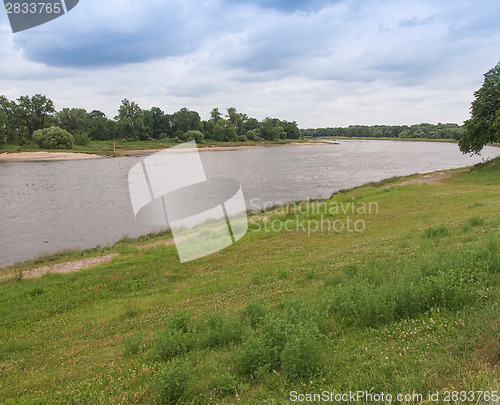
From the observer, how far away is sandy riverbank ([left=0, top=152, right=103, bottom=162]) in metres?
83.3

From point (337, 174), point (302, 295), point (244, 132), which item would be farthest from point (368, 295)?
point (244, 132)

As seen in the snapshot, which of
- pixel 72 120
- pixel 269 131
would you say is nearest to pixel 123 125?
pixel 72 120

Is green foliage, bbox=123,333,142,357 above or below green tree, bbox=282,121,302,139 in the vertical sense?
below

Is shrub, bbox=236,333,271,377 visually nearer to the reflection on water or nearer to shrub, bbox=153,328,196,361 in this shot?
shrub, bbox=153,328,196,361

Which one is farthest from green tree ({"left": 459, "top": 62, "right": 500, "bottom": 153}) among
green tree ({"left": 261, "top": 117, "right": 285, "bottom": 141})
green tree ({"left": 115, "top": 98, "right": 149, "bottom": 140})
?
green tree ({"left": 261, "top": 117, "right": 285, "bottom": 141})

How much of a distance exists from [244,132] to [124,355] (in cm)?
16578

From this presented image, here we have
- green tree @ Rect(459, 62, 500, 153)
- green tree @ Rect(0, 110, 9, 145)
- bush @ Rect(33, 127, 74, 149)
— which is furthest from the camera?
bush @ Rect(33, 127, 74, 149)

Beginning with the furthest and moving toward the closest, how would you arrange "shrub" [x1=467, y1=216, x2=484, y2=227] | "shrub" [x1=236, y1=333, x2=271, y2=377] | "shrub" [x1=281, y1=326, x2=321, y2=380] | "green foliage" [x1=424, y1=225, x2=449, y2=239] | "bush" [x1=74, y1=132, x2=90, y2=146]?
"bush" [x1=74, y1=132, x2=90, y2=146]
"shrub" [x1=467, y1=216, x2=484, y2=227]
"green foliage" [x1=424, y1=225, x2=449, y2=239]
"shrub" [x1=236, y1=333, x2=271, y2=377]
"shrub" [x1=281, y1=326, x2=321, y2=380]

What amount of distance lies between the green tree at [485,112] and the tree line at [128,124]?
10130 centimetres

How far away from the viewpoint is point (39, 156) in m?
87.9

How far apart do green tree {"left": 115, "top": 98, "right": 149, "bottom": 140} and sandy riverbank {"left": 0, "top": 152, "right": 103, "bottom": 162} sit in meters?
40.0

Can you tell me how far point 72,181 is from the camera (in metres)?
49.8

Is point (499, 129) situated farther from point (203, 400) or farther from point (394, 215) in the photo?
point (203, 400)

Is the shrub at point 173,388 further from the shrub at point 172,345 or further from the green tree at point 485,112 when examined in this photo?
the green tree at point 485,112
